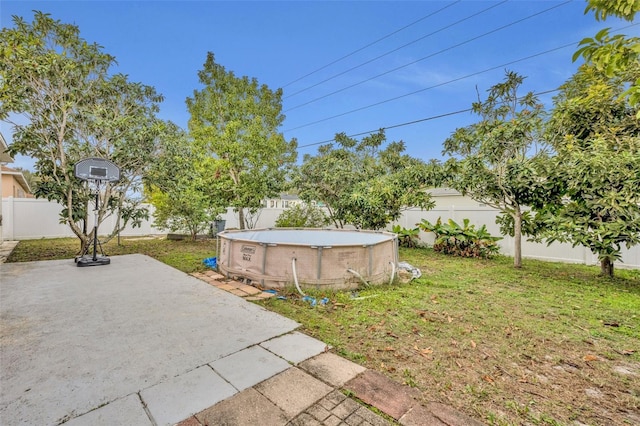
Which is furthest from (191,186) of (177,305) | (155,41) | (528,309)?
(528,309)

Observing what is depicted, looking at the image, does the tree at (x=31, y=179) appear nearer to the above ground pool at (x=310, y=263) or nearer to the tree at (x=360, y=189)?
the above ground pool at (x=310, y=263)

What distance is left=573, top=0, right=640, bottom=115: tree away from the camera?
1.39m

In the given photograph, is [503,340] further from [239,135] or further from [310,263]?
[239,135]

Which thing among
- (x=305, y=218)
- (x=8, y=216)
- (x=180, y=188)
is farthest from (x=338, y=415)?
(x=8, y=216)

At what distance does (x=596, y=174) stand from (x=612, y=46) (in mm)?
4289

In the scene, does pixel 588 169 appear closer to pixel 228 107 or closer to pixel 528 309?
pixel 528 309

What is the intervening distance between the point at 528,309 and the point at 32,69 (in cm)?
908

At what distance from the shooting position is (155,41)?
970 cm

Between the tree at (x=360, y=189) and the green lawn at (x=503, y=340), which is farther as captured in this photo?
the tree at (x=360, y=189)

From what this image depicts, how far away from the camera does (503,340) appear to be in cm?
275

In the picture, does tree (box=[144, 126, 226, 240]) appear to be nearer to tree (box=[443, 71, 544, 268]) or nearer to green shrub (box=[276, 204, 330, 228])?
green shrub (box=[276, 204, 330, 228])

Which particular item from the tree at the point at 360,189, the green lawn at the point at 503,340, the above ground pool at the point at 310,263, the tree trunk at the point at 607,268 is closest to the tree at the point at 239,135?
the tree at the point at 360,189

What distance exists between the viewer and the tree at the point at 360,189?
7.85 meters

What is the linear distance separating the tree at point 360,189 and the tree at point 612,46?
596cm
